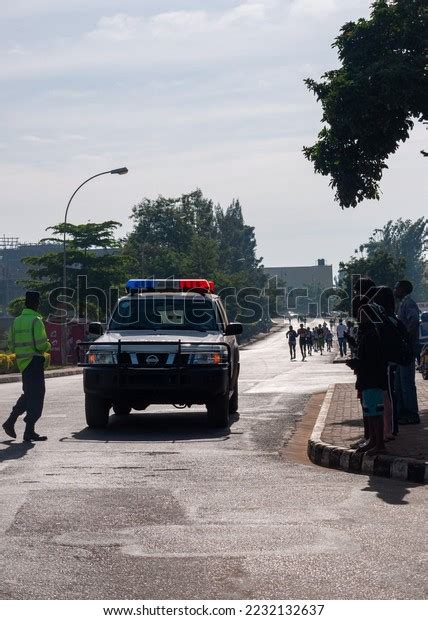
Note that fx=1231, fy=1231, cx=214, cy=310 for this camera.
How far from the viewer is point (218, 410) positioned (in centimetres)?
1653

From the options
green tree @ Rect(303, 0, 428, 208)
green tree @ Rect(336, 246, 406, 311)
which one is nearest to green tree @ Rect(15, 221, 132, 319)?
green tree @ Rect(336, 246, 406, 311)

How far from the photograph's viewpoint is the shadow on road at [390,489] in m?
9.98

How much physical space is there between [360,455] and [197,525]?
160 inches

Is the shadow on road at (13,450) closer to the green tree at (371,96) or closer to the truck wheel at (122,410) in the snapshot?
the truck wheel at (122,410)

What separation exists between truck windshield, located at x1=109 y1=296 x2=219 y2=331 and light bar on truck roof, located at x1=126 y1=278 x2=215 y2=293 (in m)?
0.58

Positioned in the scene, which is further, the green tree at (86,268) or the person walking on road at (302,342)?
the green tree at (86,268)

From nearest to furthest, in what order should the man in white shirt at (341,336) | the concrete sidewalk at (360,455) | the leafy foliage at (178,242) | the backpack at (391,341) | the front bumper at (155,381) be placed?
the concrete sidewalk at (360,455) → the backpack at (391,341) → the front bumper at (155,381) → the man in white shirt at (341,336) → the leafy foliage at (178,242)

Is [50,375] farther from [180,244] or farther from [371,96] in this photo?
[180,244]

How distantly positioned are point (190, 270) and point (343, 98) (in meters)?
102

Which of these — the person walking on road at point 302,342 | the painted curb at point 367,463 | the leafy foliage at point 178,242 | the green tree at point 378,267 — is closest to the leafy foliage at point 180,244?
the leafy foliage at point 178,242

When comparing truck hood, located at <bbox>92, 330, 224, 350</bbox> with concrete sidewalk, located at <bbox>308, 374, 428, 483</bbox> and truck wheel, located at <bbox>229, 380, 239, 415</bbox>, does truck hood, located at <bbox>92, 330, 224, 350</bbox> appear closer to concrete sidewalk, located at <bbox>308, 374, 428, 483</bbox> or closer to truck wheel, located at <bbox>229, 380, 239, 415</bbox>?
truck wheel, located at <bbox>229, 380, 239, 415</bbox>

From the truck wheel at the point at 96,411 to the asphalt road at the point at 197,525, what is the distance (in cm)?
165
